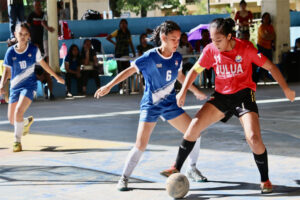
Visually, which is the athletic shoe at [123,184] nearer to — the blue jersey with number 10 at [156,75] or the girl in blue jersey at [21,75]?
the blue jersey with number 10 at [156,75]

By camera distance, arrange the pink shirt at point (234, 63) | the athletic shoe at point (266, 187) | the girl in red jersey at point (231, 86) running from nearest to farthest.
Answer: the athletic shoe at point (266, 187)
the girl in red jersey at point (231, 86)
the pink shirt at point (234, 63)

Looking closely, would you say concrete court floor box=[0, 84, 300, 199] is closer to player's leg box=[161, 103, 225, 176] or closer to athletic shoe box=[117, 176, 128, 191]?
athletic shoe box=[117, 176, 128, 191]

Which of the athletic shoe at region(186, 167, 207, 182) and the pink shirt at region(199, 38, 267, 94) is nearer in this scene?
the pink shirt at region(199, 38, 267, 94)

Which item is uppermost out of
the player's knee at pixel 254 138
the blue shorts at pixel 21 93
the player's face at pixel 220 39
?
the player's face at pixel 220 39

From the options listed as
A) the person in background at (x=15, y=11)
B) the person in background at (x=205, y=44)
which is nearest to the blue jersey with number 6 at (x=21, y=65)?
the person in background at (x=15, y=11)

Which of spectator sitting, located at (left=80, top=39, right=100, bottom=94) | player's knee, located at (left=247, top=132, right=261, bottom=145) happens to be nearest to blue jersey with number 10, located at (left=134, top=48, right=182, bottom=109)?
player's knee, located at (left=247, top=132, right=261, bottom=145)

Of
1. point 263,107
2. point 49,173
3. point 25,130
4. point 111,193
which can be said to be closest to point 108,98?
point 263,107

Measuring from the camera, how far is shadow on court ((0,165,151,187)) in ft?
24.2

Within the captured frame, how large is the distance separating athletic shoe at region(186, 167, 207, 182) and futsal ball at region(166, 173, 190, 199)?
0.78 metres

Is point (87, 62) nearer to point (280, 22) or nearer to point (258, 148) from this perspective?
point (280, 22)

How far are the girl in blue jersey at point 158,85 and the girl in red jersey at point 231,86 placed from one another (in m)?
0.30

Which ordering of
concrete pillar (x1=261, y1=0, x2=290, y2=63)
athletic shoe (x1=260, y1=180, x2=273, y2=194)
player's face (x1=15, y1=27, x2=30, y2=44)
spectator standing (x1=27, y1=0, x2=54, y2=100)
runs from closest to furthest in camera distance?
athletic shoe (x1=260, y1=180, x2=273, y2=194), player's face (x1=15, y1=27, x2=30, y2=44), spectator standing (x1=27, y1=0, x2=54, y2=100), concrete pillar (x1=261, y1=0, x2=290, y2=63)

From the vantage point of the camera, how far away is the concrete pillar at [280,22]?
23.3 meters

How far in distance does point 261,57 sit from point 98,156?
3275 millimetres
